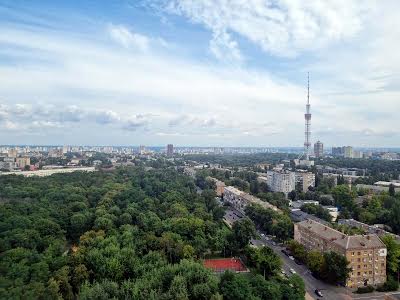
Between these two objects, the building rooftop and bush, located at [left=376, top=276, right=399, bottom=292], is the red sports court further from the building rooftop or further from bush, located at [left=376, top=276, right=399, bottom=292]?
bush, located at [left=376, top=276, right=399, bottom=292]

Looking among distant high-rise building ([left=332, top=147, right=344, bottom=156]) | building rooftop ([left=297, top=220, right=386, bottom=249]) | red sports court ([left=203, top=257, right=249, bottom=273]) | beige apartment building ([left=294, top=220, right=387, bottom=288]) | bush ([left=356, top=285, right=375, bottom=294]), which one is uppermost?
distant high-rise building ([left=332, top=147, right=344, bottom=156])

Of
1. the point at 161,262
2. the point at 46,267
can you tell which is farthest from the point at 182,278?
the point at 46,267

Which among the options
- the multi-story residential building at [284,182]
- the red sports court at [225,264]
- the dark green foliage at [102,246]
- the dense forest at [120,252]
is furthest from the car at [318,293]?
the multi-story residential building at [284,182]

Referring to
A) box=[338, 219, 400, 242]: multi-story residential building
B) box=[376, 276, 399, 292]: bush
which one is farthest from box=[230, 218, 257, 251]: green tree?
box=[338, 219, 400, 242]: multi-story residential building

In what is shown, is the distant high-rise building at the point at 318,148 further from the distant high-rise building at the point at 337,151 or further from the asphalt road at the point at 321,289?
the asphalt road at the point at 321,289

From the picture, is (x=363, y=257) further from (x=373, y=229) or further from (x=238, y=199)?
(x=238, y=199)

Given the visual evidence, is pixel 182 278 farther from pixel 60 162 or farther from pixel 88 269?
pixel 60 162
